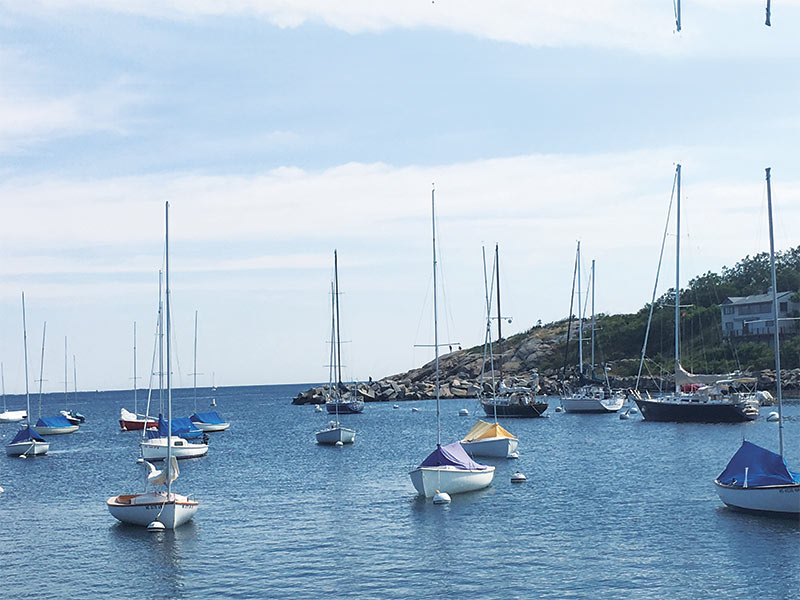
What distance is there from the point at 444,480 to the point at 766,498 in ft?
49.5

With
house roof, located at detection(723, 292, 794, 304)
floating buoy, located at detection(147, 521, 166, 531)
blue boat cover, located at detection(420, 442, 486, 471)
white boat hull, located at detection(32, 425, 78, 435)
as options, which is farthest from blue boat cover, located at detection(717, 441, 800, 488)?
house roof, located at detection(723, 292, 794, 304)

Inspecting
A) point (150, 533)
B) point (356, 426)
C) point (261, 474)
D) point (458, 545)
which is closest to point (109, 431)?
point (356, 426)

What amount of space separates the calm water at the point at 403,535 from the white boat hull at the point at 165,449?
6.51ft

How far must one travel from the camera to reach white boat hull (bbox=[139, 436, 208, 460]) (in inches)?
2709

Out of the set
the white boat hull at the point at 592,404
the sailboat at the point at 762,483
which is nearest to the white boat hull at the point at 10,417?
the white boat hull at the point at 592,404

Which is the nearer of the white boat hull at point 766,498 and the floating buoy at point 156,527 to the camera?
the white boat hull at point 766,498

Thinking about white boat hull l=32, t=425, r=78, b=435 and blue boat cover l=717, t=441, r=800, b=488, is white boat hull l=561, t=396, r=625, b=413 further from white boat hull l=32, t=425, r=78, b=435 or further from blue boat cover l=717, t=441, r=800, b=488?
blue boat cover l=717, t=441, r=800, b=488

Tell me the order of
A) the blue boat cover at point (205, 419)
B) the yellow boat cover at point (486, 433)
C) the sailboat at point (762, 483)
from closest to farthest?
1. the sailboat at point (762, 483)
2. the yellow boat cover at point (486, 433)
3. the blue boat cover at point (205, 419)

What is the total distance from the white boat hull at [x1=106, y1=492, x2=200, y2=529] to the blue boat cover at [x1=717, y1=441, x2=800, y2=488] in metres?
23.1

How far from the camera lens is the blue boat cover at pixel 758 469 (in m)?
38.6

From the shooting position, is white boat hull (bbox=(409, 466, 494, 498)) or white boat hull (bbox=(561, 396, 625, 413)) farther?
white boat hull (bbox=(561, 396, 625, 413))

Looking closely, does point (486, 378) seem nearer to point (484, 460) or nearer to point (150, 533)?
point (484, 460)

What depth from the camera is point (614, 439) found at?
78062 mm

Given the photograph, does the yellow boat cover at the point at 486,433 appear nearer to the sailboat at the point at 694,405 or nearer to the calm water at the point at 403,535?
the calm water at the point at 403,535
